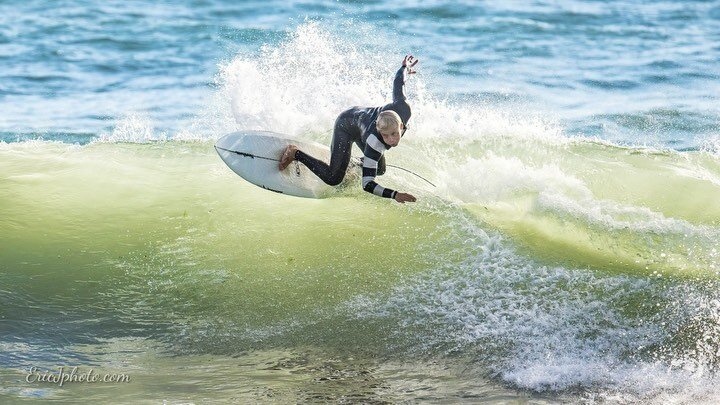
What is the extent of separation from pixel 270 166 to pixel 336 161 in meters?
0.66

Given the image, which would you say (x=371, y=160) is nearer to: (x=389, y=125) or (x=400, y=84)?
(x=389, y=125)

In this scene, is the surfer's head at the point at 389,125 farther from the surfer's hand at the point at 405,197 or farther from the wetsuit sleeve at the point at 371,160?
the surfer's hand at the point at 405,197

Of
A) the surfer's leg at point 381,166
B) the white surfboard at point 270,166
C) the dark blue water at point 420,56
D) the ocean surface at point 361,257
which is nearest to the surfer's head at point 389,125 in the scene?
the surfer's leg at point 381,166

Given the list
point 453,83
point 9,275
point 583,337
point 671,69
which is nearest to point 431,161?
point 583,337

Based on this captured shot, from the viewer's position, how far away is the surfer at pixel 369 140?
21.7 feet

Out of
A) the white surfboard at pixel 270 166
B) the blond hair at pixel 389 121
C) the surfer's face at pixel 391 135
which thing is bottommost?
A: the white surfboard at pixel 270 166

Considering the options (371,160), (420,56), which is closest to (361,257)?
(371,160)

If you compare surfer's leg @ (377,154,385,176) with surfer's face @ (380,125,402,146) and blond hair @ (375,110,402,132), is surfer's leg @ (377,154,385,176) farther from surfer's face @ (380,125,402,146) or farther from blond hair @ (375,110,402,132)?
blond hair @ (375,110,402,132)

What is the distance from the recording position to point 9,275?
22.7ft

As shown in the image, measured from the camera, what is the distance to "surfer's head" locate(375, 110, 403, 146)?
653 cm

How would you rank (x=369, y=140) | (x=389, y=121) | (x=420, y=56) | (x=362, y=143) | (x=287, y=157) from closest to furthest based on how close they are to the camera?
(x=389, y=121)
(x=369, y=140)
(x=362, y=143)
(x=287, y=157)
(x=420, y=56)

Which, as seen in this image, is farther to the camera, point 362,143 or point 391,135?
point 362,143

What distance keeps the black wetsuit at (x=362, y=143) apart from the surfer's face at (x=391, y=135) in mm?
144

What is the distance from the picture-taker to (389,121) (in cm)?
653
